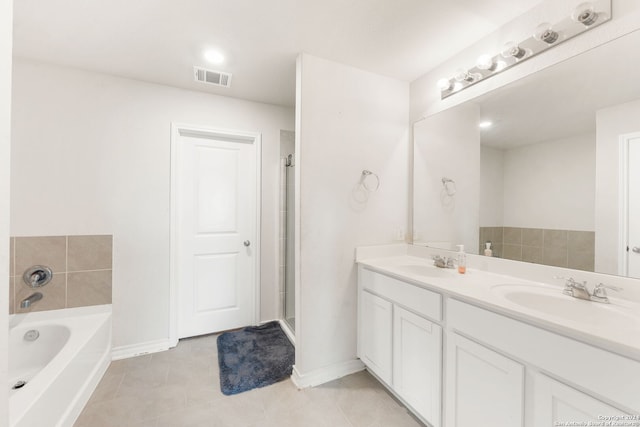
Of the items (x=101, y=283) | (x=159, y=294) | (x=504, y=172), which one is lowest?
(x=159, y=294)

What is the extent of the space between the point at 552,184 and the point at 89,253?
3.36m

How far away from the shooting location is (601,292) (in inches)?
45.7

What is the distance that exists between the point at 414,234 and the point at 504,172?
811 mm

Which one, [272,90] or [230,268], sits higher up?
[272,90]

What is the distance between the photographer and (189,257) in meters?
2.52

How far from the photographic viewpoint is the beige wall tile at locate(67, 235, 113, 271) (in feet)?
6.75

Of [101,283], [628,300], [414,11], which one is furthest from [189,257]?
[628,300]

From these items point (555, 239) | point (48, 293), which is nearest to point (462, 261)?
point (555, 239)

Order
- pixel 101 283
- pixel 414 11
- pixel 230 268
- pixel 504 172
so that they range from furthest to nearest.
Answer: pixel 230 268
pixel 101 283
pixel 504 172
pixel 414 11

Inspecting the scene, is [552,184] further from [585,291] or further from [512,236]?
[585,291]

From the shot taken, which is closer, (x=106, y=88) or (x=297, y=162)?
(x=297, y=162)

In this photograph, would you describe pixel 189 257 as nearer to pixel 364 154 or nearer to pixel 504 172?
pixel 364 154

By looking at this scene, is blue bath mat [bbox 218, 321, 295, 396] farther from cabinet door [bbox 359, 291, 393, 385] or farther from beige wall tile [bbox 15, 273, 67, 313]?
beige wall tile [bbox 15, 273, 67, 313]

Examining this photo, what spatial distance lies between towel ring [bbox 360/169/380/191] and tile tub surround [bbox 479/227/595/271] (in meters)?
0.82
